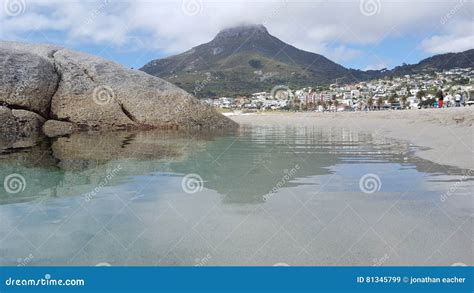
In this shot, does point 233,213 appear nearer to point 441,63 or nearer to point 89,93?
point 89,93

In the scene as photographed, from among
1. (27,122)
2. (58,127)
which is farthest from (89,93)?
(27,122)

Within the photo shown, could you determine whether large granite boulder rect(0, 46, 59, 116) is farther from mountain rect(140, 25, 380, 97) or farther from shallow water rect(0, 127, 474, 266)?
mountain rect(140, 25, 380, 97)

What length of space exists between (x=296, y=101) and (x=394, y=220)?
104 meters

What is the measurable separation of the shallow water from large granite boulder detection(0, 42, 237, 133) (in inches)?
362

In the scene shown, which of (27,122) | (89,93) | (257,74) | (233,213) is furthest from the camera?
(257,74)

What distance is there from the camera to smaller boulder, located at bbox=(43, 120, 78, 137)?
17.6 meters

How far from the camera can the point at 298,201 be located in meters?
6.09

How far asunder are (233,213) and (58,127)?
14847 millimetres

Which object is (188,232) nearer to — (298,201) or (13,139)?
(298,201)

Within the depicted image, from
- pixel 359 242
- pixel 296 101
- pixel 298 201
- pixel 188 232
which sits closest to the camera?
pixel 359 242

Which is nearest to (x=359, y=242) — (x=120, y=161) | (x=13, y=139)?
(x=120, y=161)

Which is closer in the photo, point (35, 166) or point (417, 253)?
point (417, 253)

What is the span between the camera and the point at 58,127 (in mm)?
18203

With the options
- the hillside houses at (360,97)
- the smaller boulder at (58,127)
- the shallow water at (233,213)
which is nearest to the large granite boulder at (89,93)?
the smaller boulder at (58,127)
